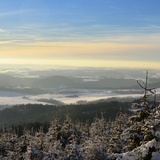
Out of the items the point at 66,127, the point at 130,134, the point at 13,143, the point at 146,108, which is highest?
the point at 146,108

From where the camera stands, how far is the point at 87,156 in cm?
5994

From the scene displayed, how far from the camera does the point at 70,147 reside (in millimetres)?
60094

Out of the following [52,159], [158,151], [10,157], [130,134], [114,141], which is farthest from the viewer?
[10,157]

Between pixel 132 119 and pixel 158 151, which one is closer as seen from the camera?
pixel 158 151

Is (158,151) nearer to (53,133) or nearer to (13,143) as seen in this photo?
(53,133)

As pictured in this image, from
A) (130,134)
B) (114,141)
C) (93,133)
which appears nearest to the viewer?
(130,134)

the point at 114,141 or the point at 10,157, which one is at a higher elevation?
the point at 114,141

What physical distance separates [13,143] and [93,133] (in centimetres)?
2179

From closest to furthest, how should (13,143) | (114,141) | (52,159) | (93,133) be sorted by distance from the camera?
(114,141)
(52,159)
(13,143)
(93,133)

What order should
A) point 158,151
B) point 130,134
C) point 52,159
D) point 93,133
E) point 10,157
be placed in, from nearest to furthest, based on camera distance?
point 158,151 < point 130,134 < point 52,159 < point 10,157 < point 93,133

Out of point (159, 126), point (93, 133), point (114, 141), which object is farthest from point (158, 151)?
point (93, 133)

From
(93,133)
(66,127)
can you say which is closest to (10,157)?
(66,127)

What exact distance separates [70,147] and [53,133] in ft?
37.9

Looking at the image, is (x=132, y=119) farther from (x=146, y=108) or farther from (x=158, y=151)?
(x=158, y=151)
